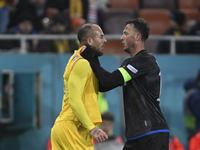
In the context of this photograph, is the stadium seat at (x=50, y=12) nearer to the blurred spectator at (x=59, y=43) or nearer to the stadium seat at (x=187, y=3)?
the blurred spectator at (x=59, y=43)

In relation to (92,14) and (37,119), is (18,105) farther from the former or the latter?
(92,14)

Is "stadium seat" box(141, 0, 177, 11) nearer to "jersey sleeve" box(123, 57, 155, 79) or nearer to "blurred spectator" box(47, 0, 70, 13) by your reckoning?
"blurred spectator" box(47, 0, 70, 13)

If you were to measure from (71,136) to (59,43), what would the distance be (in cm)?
408

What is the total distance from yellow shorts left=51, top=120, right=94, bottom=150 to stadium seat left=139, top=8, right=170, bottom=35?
6.25 m

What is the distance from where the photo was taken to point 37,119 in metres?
7.44

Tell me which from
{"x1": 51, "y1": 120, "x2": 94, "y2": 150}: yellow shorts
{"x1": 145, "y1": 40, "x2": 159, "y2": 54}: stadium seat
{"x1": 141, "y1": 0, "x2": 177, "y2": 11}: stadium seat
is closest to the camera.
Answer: {"x1": 51, "y1": 120, "x2": 94, "y2": 150}: yellow shorts

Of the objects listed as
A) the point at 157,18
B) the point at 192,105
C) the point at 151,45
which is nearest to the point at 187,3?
the point at 157,18

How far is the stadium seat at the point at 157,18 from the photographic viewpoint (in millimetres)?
9883

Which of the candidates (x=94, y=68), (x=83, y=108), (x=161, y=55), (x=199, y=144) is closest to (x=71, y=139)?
(x=83, y=108)

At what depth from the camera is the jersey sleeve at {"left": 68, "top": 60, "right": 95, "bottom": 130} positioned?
378cm

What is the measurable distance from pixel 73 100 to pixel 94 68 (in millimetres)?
421

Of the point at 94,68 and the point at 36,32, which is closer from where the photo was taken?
the point at 94,68

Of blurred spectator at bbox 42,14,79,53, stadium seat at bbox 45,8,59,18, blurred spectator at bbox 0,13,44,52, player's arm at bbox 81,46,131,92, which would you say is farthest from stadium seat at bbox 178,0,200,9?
player's arm at bbox 81,46,131,92

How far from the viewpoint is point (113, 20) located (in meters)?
9.59
